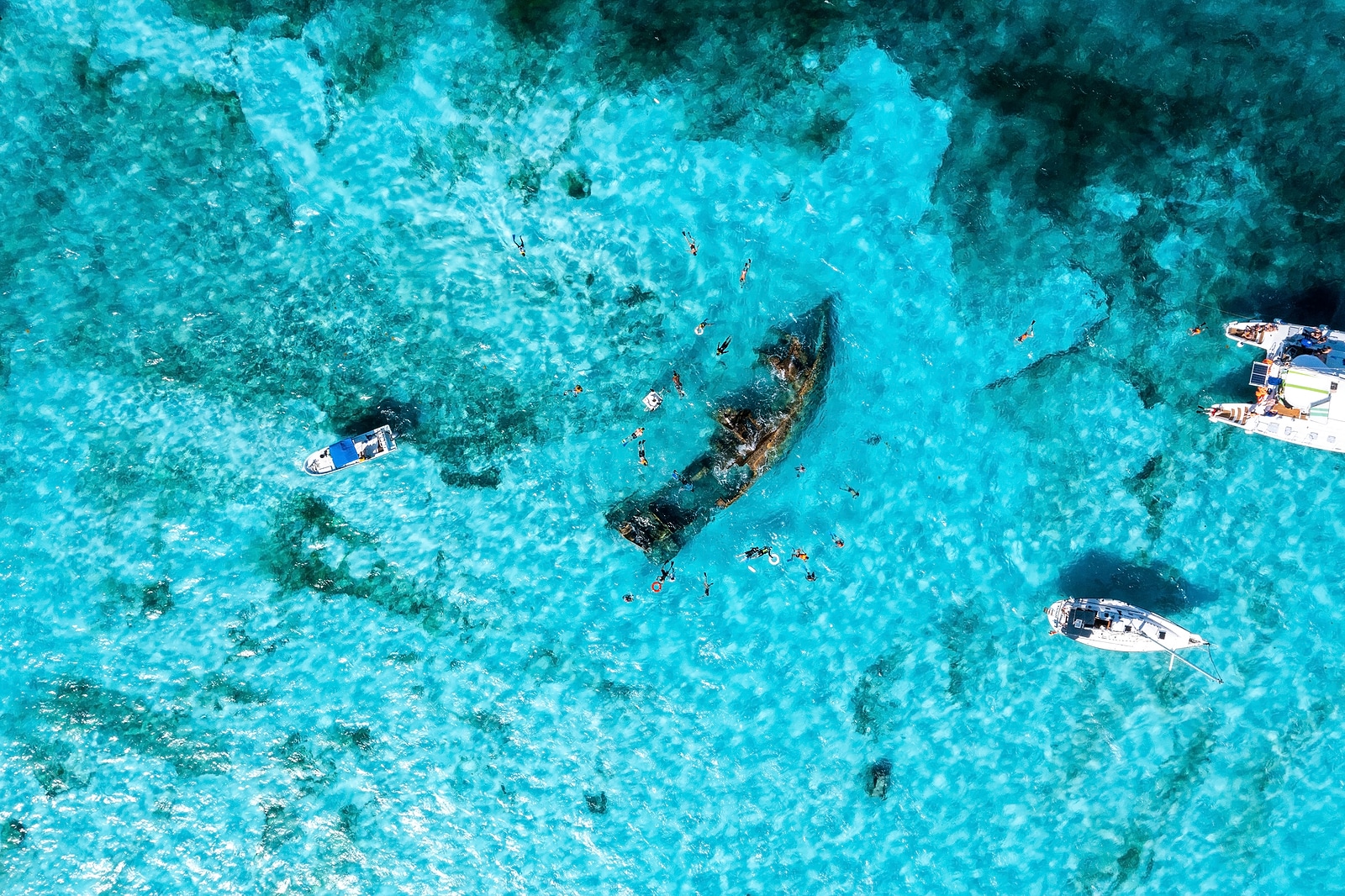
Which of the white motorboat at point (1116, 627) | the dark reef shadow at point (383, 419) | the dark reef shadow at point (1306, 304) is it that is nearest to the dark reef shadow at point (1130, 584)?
the white motorboat at point (1116, 627)

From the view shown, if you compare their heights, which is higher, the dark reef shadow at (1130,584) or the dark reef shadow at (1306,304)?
the dark reef shadow at (1306,304)

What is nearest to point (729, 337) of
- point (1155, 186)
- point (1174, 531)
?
point (1155, 186)

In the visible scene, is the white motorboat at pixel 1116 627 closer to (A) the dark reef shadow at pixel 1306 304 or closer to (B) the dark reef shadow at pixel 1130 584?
(B) the dark reef shadow at pixel 1130 584

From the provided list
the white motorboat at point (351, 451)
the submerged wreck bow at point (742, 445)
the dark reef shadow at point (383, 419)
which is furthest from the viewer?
the dark reef shadow at point (383, 419)

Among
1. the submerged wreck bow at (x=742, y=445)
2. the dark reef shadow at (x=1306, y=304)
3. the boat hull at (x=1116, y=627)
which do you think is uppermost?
the dark reef shadow at (x=1306, y=304)

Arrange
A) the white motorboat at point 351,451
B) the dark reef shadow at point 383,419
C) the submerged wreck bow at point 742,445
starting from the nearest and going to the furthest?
1. the white motorboat at point 351,451
2. the submerged wreck bow at point 742,445
3. the dark reef shadow at point 383,419

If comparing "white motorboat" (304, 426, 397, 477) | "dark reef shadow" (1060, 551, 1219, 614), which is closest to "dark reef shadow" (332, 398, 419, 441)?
"white motorboat" (304, 426, 397, 477)

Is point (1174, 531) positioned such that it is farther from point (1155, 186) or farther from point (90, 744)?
point (90, 744)
